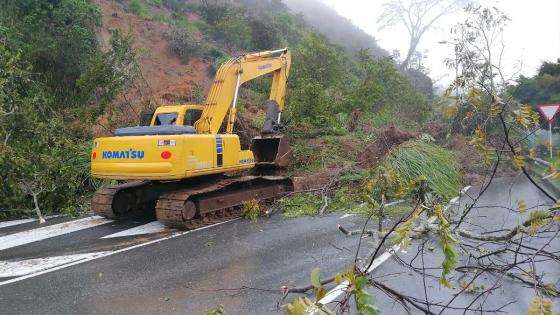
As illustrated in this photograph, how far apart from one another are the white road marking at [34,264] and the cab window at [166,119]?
3232 mm

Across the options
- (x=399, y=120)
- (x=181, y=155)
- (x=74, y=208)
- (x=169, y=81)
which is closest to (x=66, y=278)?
(x=181, y=155)

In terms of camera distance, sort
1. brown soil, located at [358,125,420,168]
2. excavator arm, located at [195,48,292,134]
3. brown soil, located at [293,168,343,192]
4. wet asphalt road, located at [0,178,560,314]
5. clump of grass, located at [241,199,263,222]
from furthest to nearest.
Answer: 1. brown soil, located at [358,125,420,168]
2. brown soil, located at [293,168,343,192]
3. excavator arm, located at [195,48,292,134]
4. clump of grass, located at [241,199,263,222]
5. wet asphalt road, located at [0,178,560,314]

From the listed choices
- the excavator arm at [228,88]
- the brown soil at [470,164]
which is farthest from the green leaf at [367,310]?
the brown soil at [470,164]

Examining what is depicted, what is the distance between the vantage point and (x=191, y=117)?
9.48 meters

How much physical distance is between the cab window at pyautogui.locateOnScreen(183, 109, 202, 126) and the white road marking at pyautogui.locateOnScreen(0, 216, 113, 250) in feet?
8.14

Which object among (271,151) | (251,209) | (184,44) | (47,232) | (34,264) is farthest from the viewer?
(184,44)

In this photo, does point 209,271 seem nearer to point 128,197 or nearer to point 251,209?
point 251,209

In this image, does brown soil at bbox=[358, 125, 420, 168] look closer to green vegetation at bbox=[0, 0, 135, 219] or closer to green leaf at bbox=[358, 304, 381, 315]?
green vegetation at bbox=[0, 0, 135, 219]

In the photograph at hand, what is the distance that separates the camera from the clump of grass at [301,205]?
928 cm

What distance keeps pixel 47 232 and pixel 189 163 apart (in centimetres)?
287

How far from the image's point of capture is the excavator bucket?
37.4 feet

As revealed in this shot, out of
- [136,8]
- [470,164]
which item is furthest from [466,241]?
[136,8]

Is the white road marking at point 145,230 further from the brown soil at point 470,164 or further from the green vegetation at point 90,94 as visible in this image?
the brown soil at point 470,164

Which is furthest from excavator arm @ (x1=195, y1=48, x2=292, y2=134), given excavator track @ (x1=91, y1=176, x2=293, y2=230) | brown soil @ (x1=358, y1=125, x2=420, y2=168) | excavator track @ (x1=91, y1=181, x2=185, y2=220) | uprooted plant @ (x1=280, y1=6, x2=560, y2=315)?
uprooted plant @ (x1=280, y1=6, x2=560, y2=315)
